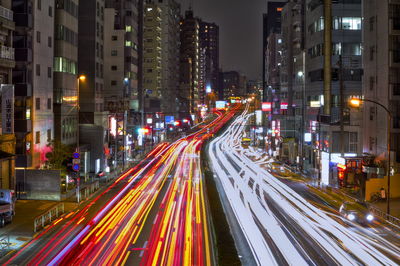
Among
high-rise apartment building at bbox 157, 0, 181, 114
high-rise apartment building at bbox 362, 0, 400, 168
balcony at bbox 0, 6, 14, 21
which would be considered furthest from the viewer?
high-rise apartment building at bbox 157, 0, 181, 114

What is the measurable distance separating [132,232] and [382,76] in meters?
29.5

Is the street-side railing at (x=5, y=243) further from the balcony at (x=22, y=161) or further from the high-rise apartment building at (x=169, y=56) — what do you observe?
the high-rise apartment building at (x=169, y=56)

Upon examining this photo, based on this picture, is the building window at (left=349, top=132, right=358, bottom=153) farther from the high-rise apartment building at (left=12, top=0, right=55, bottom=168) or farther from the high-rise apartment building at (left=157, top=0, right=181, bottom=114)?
the high-rise apartment building at (left=157, top=0, right=181, bottom=114)

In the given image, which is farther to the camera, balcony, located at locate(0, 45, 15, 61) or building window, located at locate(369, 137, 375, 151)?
building window, located at locate(369, 137, 375, 151)

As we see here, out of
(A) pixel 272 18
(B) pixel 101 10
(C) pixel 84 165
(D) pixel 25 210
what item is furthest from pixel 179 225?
(A) pixel 272 18

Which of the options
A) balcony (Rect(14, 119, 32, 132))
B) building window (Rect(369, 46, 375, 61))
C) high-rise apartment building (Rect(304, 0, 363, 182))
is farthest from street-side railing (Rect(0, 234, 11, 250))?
building window (Rect(369, 46, 375, 61))

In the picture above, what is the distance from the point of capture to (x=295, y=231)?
28.9 m

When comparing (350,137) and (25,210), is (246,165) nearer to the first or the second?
(350,137)

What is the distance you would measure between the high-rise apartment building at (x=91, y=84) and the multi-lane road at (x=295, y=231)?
20986mm

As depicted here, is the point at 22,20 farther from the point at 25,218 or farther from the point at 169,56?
the point at 169,56

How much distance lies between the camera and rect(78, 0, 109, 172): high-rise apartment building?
2448 inches

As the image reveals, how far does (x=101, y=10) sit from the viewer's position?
68500 millimetres

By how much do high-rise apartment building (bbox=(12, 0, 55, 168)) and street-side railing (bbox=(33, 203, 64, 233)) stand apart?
10894 millimetres

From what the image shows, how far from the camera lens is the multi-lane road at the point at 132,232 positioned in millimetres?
22734
